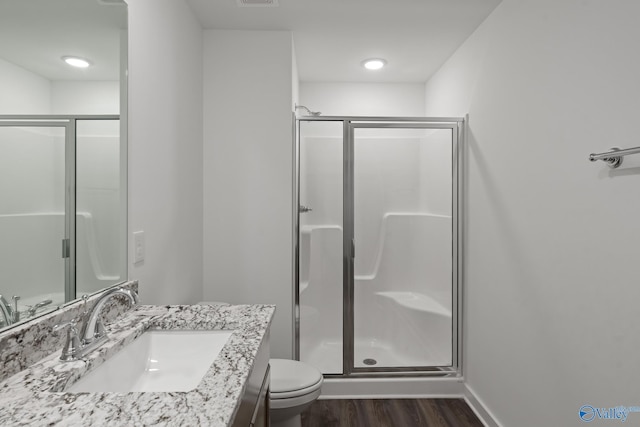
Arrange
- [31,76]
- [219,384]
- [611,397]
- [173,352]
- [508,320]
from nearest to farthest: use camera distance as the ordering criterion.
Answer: [219,384], [31,76], [173,352], [611,397], [508,320]

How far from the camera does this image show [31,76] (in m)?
0.92

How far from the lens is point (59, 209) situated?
104cm

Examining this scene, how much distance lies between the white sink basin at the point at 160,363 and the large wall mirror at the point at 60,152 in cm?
24

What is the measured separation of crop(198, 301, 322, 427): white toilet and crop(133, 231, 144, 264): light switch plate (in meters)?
0.81

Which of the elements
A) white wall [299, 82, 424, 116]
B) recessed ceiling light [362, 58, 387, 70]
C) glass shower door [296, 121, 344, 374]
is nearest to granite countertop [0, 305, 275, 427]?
glass shower door [296, 121, 344, 374]

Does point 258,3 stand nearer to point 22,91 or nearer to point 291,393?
point 22,91

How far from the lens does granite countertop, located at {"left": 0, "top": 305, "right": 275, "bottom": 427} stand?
66cm

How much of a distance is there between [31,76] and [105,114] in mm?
324

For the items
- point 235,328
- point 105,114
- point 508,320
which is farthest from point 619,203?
point 105,114

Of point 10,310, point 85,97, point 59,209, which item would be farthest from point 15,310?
point 85,97

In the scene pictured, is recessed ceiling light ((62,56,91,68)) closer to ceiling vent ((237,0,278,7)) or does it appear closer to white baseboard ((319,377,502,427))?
ceiling vent ((237,0,278,7))

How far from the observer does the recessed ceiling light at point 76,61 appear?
1.08m

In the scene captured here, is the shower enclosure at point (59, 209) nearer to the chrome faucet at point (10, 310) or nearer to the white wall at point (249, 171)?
the chrome faucet at point (10, 310)

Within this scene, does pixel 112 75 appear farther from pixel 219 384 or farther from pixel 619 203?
pixel 619 203
